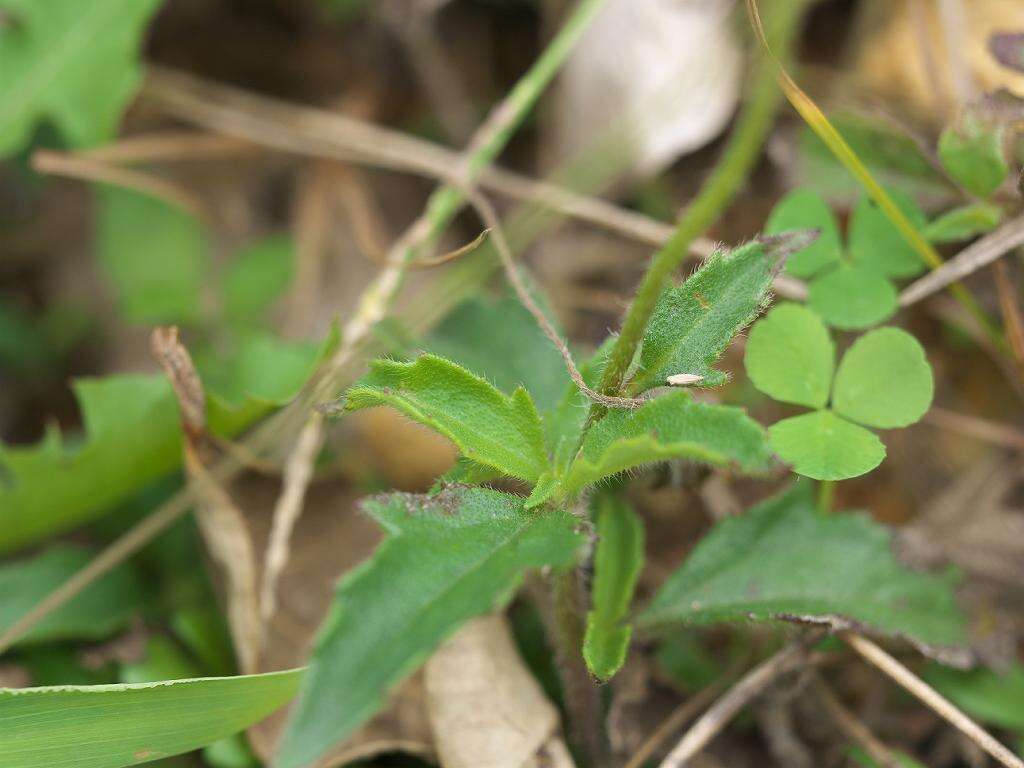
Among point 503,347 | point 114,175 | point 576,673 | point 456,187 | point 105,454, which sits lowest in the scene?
point 576,673

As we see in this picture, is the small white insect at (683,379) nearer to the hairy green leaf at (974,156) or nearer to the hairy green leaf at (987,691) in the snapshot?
the hairy green leaf at (974,156)

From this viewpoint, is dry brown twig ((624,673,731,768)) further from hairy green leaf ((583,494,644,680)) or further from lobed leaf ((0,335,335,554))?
lobed leaf ((0,335,335,554))

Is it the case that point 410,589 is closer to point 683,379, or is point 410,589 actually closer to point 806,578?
point 683,379

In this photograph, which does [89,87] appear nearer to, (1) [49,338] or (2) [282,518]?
(1) [49,338]

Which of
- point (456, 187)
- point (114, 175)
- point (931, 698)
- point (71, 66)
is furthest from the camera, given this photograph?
point (114, 175)

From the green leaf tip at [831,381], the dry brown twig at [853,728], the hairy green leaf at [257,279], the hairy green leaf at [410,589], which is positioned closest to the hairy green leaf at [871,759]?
the dry brown twig at [853,728]

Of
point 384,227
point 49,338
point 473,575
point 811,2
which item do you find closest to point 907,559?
point 473,575

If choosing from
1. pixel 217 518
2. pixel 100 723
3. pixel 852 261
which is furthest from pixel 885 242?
pixel 100 723
